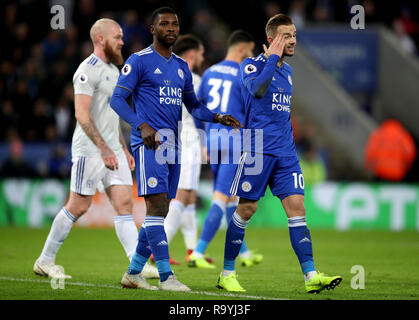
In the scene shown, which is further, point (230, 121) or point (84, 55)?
point (84, 55)

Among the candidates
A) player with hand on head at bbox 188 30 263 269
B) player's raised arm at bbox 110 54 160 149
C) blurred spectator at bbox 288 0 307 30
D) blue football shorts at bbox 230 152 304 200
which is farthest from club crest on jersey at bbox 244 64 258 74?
blurred spectator at bbox 288 0 307 30

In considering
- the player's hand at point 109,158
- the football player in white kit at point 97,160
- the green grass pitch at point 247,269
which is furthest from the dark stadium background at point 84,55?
the player's hand at point 109,158

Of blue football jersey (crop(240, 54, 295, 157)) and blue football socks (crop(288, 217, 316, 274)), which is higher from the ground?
blue football jersey (crop(240, 54, 295, 157))

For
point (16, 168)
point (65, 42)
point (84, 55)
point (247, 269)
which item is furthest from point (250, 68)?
point (65, 42)

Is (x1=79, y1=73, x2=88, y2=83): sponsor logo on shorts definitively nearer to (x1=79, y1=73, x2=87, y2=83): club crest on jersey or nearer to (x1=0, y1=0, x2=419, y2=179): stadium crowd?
(x1=79, y1=73, x2=87, y2=83): club crest on jersey

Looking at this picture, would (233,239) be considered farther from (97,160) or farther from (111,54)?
(111,54)

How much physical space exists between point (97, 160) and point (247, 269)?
232 centimetres

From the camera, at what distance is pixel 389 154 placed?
1755cm

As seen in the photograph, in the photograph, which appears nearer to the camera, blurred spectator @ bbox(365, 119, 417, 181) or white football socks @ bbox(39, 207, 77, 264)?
white football socks @ bbox(39, 207, 77, 264)

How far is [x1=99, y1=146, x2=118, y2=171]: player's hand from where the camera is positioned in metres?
7.31

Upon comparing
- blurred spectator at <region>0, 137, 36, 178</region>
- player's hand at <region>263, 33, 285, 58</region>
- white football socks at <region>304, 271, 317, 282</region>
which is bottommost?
white football socks at <region>304, 271, 317, 282</region>

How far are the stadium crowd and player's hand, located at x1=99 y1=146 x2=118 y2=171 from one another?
27.1ft
